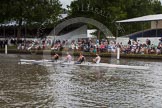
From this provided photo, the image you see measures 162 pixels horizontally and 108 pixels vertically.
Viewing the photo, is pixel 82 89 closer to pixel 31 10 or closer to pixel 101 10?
pixel 31 10

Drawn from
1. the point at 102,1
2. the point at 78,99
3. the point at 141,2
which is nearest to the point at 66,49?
the point at 102,1

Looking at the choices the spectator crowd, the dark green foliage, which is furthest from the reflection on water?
the dark green foliage

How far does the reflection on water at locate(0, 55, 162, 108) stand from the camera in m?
18.7

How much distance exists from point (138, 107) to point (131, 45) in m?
31.5

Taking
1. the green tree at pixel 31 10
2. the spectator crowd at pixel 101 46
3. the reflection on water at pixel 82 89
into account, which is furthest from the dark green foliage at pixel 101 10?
the reflection on water at pixel 82 89

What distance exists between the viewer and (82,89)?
74.8ft

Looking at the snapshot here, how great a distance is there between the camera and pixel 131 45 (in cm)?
4897

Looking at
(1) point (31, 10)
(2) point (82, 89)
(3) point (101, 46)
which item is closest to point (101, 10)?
(1) point (31, 10)

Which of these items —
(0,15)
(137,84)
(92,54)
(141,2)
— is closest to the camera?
(137,84)

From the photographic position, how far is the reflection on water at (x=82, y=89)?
61.4ft

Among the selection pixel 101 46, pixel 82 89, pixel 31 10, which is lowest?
pixel 82 89

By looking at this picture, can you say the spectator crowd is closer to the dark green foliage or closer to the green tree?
the green tree

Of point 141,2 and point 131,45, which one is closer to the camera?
point 131,45

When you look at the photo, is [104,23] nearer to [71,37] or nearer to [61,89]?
[71,37]
